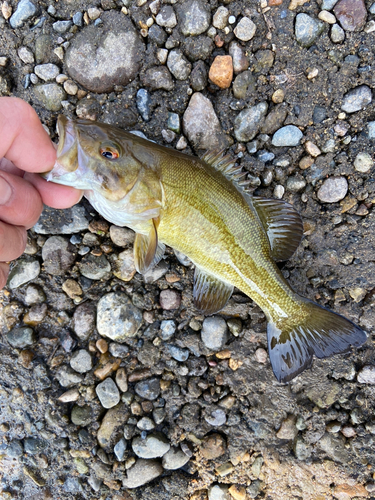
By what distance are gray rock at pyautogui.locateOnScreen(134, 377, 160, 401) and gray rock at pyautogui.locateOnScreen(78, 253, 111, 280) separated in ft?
3.98

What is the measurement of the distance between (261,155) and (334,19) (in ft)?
4.61

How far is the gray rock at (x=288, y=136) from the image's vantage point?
3.26 m

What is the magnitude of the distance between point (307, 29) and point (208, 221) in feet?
6.80

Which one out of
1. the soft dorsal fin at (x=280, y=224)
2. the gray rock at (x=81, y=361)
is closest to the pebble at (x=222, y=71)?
the soft dorsal fin at (x=280, y=224)

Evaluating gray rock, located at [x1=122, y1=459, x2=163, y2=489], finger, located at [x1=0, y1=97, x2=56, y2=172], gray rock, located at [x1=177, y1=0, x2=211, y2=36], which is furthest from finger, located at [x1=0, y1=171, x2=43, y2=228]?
gray rock, located at [x1=122, y1=459, x2=163, y2=489]

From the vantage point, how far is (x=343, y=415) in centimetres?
341

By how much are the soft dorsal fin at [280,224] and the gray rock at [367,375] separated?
55.8 inches

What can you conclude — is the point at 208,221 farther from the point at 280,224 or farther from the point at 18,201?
the point at 18,201

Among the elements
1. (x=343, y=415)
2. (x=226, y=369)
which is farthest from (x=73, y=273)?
(x=343, y=415)

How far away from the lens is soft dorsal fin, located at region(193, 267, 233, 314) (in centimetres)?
325

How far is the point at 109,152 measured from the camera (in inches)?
106

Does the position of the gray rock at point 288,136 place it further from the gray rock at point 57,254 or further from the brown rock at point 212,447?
the brown rock at point 212,447

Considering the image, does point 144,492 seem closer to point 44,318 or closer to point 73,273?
point 44,318

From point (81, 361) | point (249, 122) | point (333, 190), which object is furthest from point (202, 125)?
point (81, 361)
